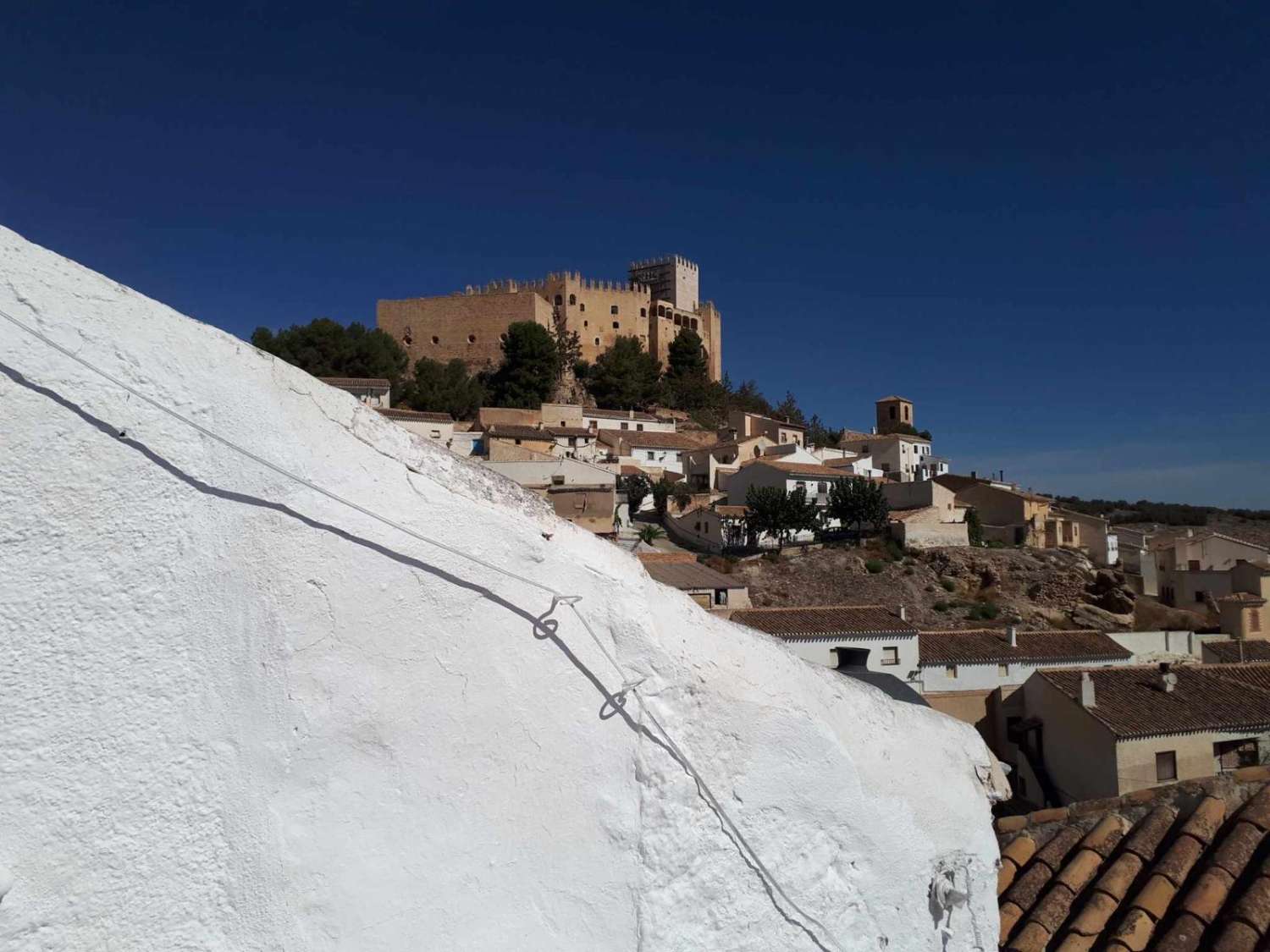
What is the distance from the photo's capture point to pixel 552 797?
2.13 m

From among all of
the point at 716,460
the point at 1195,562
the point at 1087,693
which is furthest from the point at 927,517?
the point at 1087,693

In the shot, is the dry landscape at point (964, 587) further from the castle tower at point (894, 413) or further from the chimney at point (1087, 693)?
the castle tower at point (894, 413)

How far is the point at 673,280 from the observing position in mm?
75812

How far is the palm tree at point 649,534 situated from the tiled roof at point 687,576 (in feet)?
32.3

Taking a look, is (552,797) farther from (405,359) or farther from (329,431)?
(405,359)

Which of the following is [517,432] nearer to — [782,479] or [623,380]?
[782,479]

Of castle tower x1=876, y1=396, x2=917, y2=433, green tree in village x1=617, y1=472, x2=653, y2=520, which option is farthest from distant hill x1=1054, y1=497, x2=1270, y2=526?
green tree in village x1=617, y1=472, x2=653, y2=520

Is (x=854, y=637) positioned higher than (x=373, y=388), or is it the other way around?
(x=373, y=388)

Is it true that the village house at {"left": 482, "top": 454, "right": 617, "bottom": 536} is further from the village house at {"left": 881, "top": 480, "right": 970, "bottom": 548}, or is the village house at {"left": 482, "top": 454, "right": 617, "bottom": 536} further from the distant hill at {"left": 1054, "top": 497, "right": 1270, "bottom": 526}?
the distant hill at {"left": 1054, "top": 497, "right": 1270, "bottom": 526}

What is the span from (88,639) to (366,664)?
657 mm

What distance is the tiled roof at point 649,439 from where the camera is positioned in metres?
46.6

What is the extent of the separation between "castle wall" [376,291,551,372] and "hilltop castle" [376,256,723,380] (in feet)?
0.23

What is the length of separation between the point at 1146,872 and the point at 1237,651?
2610 cm

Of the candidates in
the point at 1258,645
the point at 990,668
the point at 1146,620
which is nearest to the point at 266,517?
the point at 990,668
